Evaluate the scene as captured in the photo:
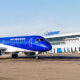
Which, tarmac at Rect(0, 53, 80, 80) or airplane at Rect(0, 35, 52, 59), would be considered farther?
airplane at Rect(0, 35, 52, 59)

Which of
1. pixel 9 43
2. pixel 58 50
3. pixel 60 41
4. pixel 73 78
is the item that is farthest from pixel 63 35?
pixel 73 78

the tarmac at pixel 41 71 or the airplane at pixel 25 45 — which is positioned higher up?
the airplane at pixel 25 45

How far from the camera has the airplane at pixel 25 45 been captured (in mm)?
36875

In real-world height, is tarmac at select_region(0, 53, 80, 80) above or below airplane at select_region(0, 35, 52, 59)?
below

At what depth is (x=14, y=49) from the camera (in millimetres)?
39562

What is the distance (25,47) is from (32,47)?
1.59 m

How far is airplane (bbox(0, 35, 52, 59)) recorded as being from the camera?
121 feet

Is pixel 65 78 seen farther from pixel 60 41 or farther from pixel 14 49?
pixel 60 41

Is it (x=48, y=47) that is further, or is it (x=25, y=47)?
(x=25, y=47)

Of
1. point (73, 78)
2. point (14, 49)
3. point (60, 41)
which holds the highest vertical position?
point (60, 41)

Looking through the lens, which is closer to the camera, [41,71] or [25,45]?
[41,71]

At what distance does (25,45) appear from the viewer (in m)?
38.8

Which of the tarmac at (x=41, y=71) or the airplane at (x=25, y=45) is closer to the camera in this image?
the tarmac at (x=41, y=71)

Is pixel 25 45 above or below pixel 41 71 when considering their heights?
above
